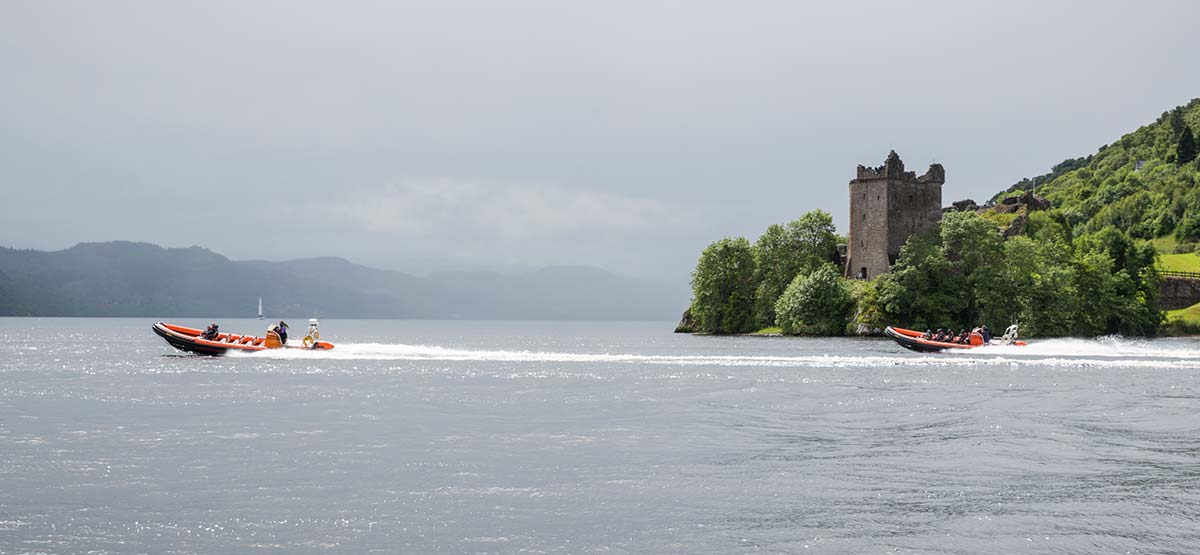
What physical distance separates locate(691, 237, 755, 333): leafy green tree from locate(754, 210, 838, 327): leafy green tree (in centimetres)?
160

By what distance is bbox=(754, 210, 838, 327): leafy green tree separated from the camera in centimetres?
11600

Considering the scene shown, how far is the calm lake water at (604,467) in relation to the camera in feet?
49.2

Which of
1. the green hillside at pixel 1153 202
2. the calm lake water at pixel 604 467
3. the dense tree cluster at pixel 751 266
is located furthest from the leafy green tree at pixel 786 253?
the calm lake water at pixel 604 467

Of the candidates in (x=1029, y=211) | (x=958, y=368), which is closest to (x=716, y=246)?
(x=1029, y=211)

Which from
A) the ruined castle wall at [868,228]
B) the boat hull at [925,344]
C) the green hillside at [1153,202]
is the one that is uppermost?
the green hillside at [1153,202]

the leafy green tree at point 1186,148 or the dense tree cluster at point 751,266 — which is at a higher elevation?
the leafy green tree at point 1186,148

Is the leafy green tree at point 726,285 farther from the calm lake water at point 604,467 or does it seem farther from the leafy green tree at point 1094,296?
the calm lake water at point 604,467

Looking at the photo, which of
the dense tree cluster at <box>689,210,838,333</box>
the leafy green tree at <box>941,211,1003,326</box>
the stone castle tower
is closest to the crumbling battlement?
the stone castle tower

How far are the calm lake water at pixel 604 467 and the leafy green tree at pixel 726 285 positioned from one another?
77.9 meters

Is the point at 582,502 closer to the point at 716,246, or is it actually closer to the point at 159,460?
the point at 159,460

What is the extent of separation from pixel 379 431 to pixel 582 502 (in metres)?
10.3

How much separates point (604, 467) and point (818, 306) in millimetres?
87002

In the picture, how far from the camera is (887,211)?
112m

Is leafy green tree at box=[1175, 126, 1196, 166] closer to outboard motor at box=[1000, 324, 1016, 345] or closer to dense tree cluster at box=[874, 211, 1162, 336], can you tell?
dense tree cluster at box=[874, 211, 1162, 336]
